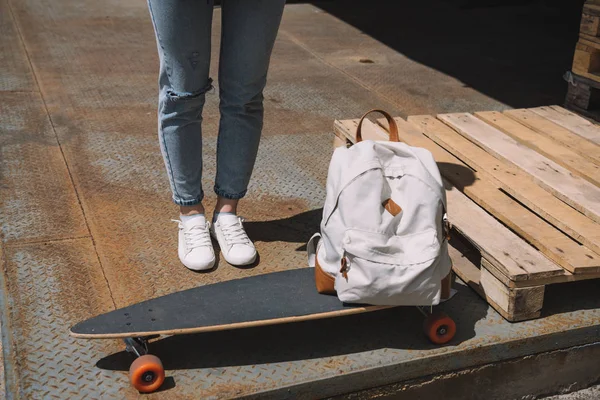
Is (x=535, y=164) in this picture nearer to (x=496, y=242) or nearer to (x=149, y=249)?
(x=496, y=242)

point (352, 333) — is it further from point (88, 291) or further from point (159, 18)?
point (159, 18)

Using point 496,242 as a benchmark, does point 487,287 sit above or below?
below

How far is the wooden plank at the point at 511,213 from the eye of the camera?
2791mm

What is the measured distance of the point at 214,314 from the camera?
2.54 metres

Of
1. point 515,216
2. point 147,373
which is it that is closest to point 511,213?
point 515,216

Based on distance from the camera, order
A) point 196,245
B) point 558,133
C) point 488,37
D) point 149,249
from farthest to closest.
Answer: point 488,37, point 558,133, point 149,249, point 196,245

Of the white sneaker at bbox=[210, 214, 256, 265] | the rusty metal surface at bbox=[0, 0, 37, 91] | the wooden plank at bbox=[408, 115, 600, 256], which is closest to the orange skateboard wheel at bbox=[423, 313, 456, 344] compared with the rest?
the wooden plank at bbox=[408, 115, 600, 256]

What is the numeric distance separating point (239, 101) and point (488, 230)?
3.65 feet

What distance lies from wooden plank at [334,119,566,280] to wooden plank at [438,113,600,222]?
7.4 inches

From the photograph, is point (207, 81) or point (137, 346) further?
point (207, 81)

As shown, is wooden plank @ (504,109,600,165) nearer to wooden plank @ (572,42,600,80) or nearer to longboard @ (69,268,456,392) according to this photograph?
wooden plank @ (572,42,600,80)

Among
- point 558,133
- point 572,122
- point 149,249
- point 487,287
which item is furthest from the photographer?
point 572,122

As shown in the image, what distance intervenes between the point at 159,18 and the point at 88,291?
1.07 meters

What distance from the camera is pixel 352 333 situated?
8.96 ft
